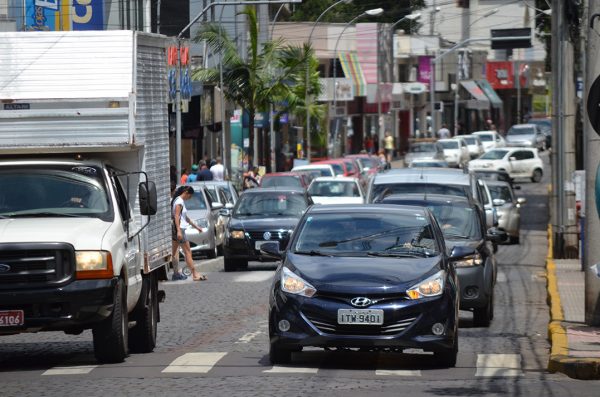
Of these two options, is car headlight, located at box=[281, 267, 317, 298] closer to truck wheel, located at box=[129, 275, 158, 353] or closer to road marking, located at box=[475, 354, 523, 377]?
road marking, located at box=[475, 354, 523, 377]

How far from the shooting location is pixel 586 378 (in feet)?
40.7

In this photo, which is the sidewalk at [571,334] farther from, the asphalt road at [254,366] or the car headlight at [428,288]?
the car headlight at [428,288]

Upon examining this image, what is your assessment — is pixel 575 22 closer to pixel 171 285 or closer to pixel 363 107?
pixel 171 285

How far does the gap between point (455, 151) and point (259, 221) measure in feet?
140

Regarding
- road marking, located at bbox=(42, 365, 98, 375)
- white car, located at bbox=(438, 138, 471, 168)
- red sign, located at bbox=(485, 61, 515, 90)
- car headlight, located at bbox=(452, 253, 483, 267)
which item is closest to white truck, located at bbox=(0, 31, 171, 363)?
road marking, located at bbox=(42, 365, 98, 375)

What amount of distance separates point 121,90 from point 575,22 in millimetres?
16042

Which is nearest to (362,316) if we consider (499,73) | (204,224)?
(204,224)

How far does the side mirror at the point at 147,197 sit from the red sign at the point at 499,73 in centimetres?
10776

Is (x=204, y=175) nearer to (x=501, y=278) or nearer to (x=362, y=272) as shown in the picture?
(x=501, y=278)

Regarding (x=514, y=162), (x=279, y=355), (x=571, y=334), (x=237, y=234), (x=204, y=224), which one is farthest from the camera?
(x=514, y=162)

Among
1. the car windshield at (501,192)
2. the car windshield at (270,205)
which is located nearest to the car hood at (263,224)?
the car windshield at (270,205)

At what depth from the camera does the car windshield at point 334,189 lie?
38.7 meters

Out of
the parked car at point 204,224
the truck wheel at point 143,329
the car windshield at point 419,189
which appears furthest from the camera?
the parked car at point 204,224

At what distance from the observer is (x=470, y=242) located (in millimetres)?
17719
